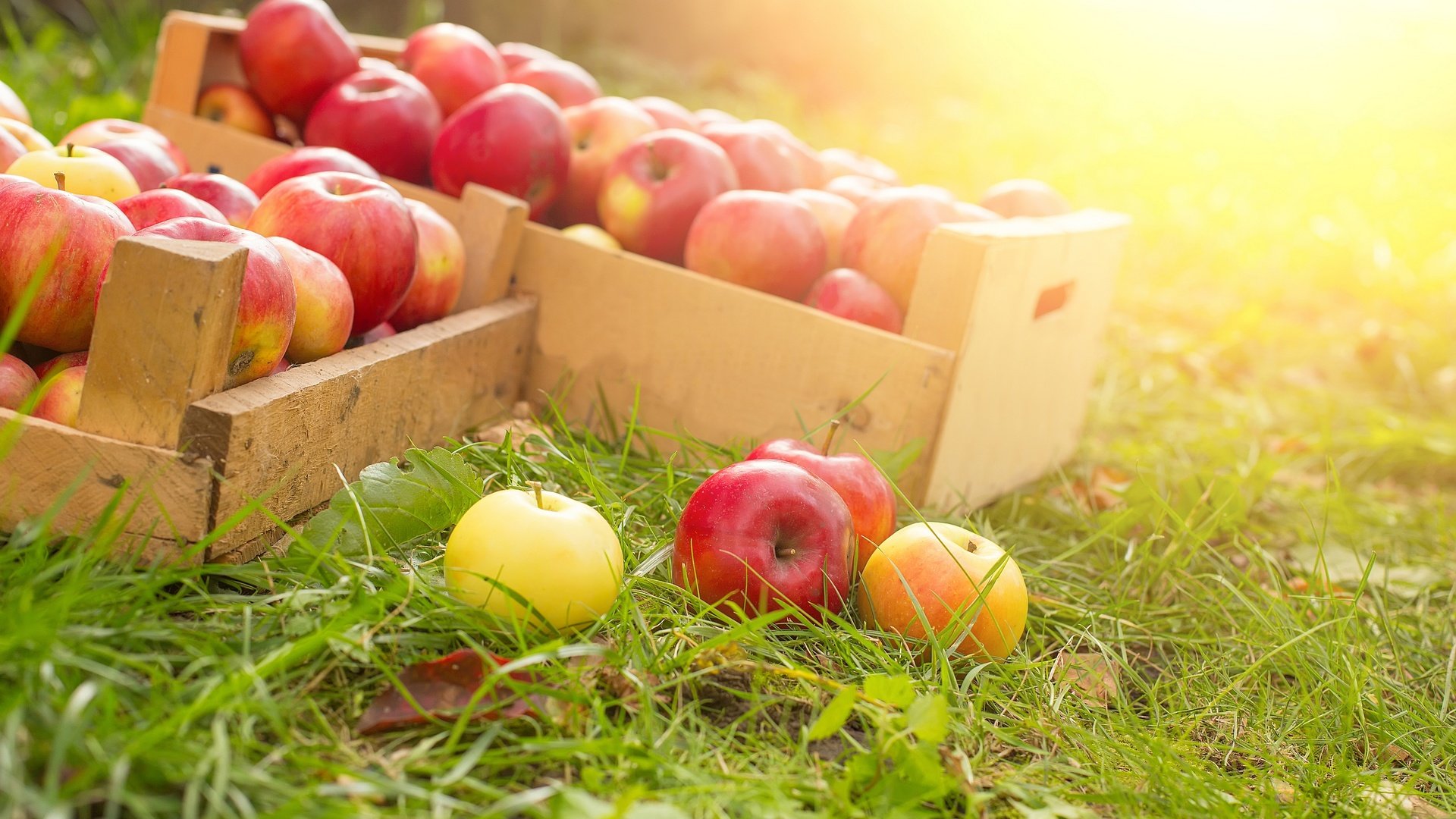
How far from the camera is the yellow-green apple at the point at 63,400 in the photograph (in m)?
1.60

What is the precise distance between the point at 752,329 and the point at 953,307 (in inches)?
16.5

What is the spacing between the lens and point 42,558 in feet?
4.63

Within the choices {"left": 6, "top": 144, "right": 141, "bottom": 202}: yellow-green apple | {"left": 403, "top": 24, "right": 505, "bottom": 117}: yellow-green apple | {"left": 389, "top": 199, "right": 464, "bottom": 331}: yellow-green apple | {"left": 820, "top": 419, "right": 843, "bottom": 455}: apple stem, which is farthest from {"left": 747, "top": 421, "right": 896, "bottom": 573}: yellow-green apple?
{"left": 403, "top": 24, "right": 505, "bottom": 117}: yellow-green apple

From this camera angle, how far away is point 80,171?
1.98 m

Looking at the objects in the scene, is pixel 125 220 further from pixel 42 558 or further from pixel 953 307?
pixel 953 307

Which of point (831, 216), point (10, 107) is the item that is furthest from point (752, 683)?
point (10, 107)

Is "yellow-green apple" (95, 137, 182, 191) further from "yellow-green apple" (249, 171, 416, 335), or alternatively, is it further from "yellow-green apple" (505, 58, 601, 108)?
"yellow-green apple" (505, 58, 601, 108)

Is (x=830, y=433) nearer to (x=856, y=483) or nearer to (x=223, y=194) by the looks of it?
(x=856, y=483)

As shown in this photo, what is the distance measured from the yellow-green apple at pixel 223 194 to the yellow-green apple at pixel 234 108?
0.90 meters

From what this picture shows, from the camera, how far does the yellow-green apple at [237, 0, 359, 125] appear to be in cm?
291

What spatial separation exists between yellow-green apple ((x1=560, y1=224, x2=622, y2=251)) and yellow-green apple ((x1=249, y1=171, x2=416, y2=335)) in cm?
58

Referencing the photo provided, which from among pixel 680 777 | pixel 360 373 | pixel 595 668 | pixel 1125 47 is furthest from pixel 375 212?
pixel 1125 47

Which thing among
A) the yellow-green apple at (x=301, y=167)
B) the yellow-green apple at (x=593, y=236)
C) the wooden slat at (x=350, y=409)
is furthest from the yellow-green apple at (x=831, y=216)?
the yellow-green apple at (x=301, y=167)

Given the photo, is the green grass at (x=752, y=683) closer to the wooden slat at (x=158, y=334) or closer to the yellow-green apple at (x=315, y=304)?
the wooden slat at (x=158, y=334)
